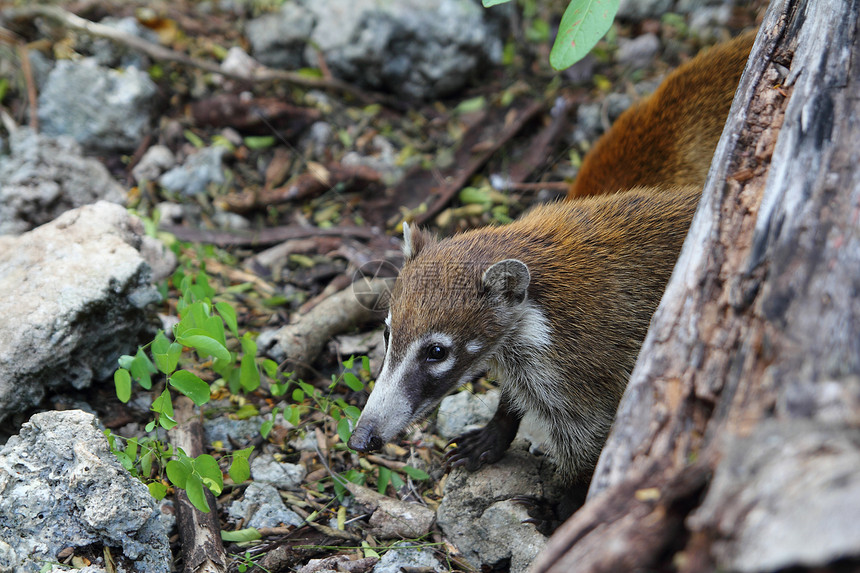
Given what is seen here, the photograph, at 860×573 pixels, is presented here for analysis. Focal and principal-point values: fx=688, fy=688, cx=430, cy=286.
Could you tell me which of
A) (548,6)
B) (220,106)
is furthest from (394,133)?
(548,6)

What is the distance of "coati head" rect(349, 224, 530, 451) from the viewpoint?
3.47 metres

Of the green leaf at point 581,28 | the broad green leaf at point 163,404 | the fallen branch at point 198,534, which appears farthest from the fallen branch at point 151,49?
the broad green leaf at point 163,404

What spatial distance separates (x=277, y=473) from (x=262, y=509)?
27 cm

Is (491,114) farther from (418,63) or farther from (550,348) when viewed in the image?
(550,348)

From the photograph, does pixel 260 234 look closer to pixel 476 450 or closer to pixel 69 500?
pixel 476 450

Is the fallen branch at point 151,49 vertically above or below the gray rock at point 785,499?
below

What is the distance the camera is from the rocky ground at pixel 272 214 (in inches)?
138

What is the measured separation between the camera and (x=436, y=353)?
140 inches

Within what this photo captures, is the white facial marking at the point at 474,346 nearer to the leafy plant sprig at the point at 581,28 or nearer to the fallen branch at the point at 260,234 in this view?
the leafy plant sprig at the point at 581,28

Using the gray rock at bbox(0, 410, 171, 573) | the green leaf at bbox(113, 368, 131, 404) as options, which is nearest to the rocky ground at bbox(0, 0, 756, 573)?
the gray rock at bbox(0, 410, 171, 573)

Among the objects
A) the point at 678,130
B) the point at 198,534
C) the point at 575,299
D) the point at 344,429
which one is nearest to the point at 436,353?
the point at 344,429

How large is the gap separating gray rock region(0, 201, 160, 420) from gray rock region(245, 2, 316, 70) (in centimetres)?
300

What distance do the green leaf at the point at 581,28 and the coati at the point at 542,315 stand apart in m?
0.96

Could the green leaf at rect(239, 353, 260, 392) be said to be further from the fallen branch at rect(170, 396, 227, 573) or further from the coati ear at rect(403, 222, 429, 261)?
the coati ear at rect(403, 222, 429, 261)
